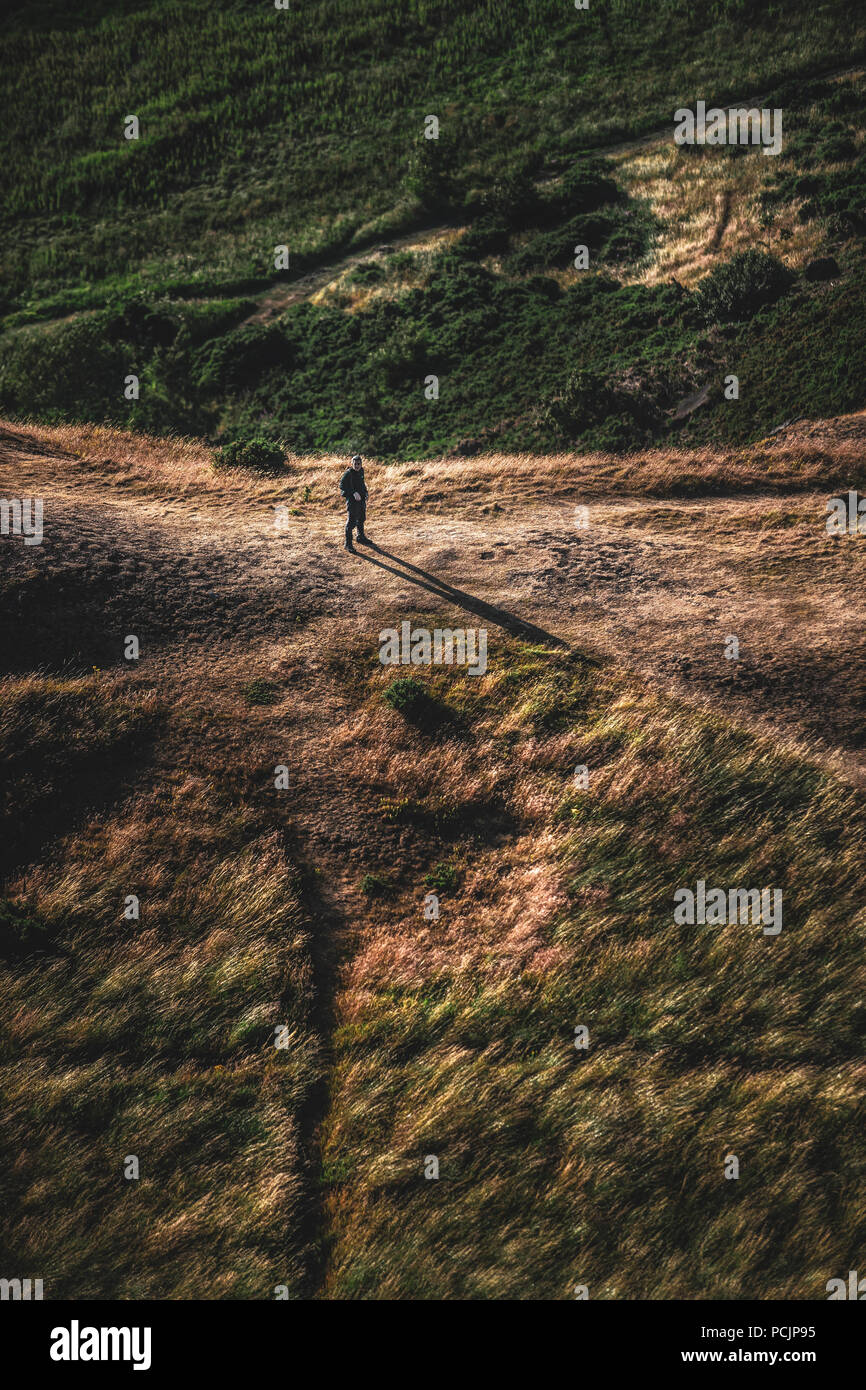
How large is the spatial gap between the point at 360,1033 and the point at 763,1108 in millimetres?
5595

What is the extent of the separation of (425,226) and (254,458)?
29.9 metres

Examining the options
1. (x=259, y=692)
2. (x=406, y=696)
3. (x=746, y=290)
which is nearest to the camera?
(x=406, y=696)

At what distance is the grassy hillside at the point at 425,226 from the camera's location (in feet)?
107

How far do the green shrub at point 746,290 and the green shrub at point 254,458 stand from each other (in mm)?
18237

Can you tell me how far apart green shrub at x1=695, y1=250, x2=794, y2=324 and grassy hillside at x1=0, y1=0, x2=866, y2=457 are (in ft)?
0.36

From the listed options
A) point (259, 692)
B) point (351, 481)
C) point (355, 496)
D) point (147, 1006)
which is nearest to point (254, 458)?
point (355, 496)

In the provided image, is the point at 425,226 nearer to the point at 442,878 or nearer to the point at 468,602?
the point at 468,602

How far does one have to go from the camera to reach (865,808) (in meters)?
14.1

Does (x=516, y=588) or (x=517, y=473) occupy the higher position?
(x=517, y=473)

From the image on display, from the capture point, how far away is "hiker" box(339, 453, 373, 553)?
65.3 feet

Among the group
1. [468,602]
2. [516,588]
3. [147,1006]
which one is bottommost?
[147,1006]

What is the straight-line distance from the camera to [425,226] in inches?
1925

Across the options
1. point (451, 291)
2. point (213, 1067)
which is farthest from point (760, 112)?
point (213, 1067)

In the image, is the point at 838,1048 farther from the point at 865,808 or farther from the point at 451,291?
the point at 451,291
